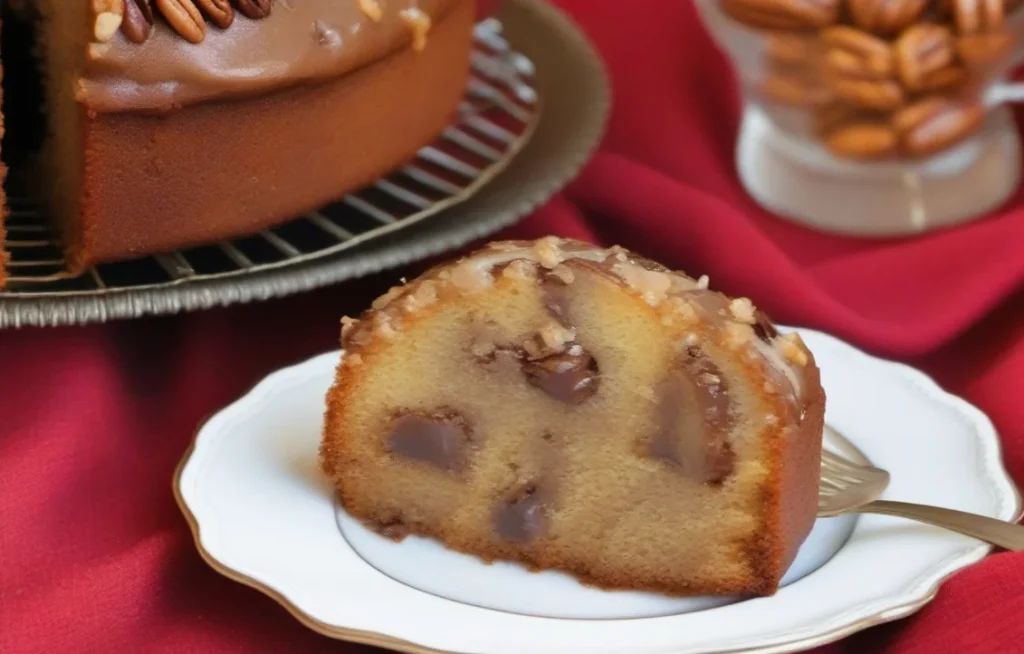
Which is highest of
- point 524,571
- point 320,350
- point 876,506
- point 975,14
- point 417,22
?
point 975,14

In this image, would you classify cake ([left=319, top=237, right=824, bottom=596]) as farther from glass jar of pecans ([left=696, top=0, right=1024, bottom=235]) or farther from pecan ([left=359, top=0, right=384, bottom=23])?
glass jar of pecans ([left=696, top=0, right=1024, bottom=235])

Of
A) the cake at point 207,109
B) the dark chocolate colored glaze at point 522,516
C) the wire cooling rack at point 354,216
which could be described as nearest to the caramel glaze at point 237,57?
the cake at point 207,109

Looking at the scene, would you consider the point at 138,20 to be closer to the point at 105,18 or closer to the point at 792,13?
the point at 105,18

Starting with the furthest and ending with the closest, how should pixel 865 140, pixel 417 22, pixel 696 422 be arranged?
pixel 865 140 < pixel 417 22 < pixel 696 422

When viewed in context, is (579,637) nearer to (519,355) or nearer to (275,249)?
(519,355)

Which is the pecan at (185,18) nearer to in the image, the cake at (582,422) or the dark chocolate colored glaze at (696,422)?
the cake at (582,422)

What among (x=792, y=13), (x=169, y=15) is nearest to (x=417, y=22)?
(x=169, y=15)
